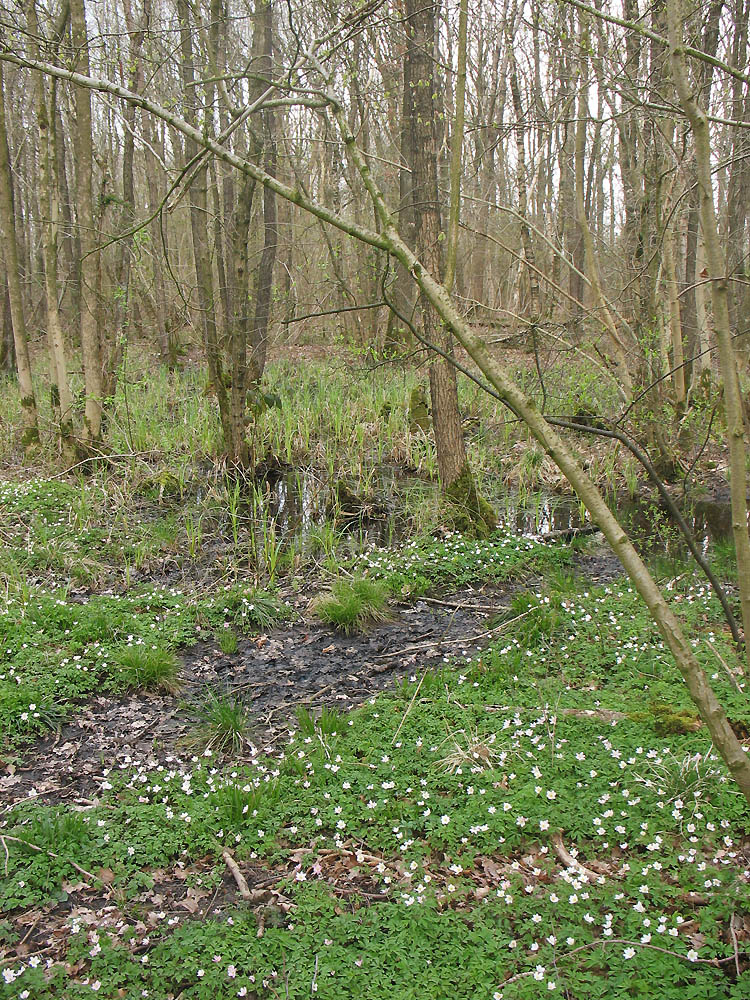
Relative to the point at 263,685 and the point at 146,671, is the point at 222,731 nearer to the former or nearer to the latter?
the point at 263,685

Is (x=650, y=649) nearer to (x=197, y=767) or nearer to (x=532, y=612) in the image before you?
(x=532, y=612)

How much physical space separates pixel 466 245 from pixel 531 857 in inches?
859

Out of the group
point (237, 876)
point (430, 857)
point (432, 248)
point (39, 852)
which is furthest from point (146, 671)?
point (432, 248)

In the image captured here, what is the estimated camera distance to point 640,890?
286 cm

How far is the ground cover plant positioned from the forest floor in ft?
0.04

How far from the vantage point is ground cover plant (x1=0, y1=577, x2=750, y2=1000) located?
2676 mm

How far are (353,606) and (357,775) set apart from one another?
2236mm

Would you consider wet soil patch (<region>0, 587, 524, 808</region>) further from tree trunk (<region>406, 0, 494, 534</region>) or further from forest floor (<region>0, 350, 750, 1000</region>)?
tree trunk (<region>406, 0, 494, 534</region>)

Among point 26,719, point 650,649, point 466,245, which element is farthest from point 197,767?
point 466,245

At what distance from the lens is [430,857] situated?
332cm

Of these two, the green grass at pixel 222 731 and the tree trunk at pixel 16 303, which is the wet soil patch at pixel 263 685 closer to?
the green grass at pixel 222 731

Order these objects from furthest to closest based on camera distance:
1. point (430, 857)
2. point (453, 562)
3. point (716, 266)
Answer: point (453, 562)
point (430, 857)
point (716, 266)

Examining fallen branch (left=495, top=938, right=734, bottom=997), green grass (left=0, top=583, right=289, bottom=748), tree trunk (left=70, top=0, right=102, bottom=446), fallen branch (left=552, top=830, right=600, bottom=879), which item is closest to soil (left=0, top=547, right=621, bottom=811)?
green grass (left=0, top=583, right=289, bottom=748)

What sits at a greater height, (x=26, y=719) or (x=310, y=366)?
(x=310, y=366)
